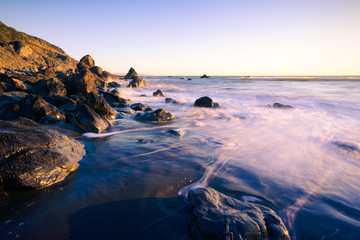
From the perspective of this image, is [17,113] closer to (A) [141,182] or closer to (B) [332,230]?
(A) [141,182]

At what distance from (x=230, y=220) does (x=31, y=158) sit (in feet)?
8.74

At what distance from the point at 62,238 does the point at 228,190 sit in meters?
2.07

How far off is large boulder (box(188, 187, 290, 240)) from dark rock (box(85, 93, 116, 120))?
5.66 metres

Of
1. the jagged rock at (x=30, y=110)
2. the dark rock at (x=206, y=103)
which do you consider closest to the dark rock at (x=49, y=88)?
the jagged rock at (x=30, y=110)

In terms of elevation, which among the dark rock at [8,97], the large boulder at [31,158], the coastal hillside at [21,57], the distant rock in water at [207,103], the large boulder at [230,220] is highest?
the coastal hillside at [21,57]

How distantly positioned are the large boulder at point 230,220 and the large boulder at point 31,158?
6.56ft

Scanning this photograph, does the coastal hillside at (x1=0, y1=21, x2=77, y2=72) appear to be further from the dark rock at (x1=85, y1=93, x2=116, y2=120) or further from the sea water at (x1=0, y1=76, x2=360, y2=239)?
the sea water at (x1=0, y1=76, x2=360, y2=239)

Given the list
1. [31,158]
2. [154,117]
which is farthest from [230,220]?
[154,117]

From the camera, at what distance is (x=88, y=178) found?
2.68 m

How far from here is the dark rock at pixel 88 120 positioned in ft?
16.4

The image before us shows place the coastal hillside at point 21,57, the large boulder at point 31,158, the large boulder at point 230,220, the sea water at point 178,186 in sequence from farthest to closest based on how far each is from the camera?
1. the coastal hillside at point 21,57
2. the large boulder at point 31,158
3. the sea water at point 178,186
4. the large boulder at point 230,220

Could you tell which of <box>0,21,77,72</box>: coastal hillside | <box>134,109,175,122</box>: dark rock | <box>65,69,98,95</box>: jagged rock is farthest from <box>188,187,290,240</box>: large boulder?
<box>0,21,77,72</box>: coastal hillside

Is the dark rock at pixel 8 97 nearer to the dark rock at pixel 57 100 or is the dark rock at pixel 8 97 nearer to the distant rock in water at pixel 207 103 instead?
the dark rock at pixel 57 100

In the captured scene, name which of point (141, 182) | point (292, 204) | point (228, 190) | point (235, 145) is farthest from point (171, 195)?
point (235, 145)
